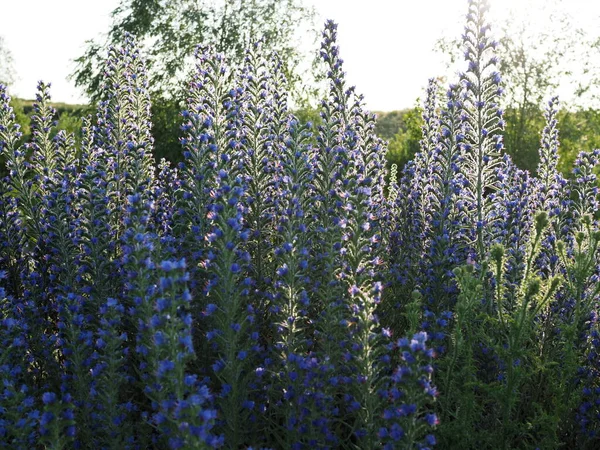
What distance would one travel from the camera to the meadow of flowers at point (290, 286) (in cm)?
310

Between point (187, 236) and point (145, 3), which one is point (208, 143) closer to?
point (187, 236)

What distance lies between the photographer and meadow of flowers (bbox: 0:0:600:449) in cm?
310

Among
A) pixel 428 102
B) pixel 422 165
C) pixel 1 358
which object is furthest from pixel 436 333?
pixel 428 102

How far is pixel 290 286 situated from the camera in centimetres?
362

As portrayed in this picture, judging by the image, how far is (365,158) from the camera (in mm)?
4688

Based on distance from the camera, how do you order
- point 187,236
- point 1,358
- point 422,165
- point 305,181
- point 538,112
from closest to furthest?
point 1,358, point 305,181, point 187,236, point 422,165, point 538,112

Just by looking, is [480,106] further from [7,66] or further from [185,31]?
[7,66]

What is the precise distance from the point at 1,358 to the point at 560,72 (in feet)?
68.5

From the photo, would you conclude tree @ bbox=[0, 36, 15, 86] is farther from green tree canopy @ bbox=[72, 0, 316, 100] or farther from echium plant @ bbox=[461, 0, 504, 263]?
echium plant @ bbox=[461, 0, 504, 263]

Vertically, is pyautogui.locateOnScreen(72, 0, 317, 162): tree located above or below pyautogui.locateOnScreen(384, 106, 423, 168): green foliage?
above

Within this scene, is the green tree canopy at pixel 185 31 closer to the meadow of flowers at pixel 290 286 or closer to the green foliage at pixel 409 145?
the green foliage at pixel 409 145

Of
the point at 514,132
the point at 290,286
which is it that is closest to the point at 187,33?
the point at 514,132

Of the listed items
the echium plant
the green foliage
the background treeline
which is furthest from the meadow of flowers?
the green foliage

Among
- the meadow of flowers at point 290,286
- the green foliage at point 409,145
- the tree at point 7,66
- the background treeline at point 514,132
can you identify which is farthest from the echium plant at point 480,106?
the tree at point 7,66
